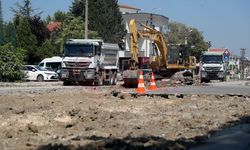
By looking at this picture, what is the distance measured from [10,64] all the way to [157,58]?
12.2 m

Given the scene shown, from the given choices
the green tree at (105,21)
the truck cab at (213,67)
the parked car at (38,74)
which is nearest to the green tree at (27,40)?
the green tree at (105,21)

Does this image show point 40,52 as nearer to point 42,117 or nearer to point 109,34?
point 109,34

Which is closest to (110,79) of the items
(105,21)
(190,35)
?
(105,21)

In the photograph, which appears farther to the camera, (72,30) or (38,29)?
(38,29)

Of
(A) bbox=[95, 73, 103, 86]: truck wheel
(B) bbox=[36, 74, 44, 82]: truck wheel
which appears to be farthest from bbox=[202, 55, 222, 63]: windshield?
(A) bbox=[95, 73, 103, 86]: truck wheel

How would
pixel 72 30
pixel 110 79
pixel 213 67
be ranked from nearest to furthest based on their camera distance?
pixel 110 79, pixel 213 67, pixel 72 30

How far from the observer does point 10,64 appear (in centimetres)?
4078

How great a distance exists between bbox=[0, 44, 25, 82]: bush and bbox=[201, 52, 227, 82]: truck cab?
57.2 ft

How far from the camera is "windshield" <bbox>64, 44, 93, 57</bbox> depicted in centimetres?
3403

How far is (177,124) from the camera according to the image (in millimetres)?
12375

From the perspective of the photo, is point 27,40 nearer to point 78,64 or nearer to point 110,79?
point 110,79

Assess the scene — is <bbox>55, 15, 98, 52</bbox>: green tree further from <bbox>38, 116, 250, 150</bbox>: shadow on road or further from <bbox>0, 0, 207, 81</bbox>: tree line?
<bbox>38, 116, 250, 150</bbox>: shadow on road

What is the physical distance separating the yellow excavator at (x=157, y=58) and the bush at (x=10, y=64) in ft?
37.1

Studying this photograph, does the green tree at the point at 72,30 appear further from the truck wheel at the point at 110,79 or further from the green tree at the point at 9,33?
the truck wheel at the point at 110,79
